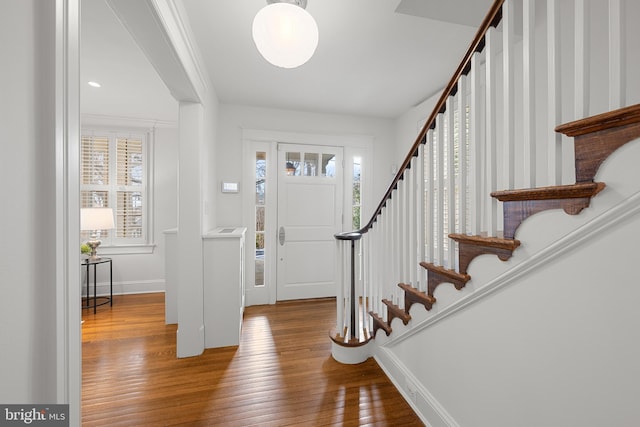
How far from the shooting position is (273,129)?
346 centimetres

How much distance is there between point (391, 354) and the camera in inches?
75.4

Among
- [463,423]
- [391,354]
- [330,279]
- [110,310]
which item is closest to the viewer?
[463,423]

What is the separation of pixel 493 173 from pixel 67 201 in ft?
4.84

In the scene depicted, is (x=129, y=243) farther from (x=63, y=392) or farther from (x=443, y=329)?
(x=443, y=329)

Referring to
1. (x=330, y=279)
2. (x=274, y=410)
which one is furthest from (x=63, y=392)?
(x=330, y=279)

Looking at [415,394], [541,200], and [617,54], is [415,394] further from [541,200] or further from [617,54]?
[617,54]

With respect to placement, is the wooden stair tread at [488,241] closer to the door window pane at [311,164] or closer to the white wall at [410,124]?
the white wall at [410,124]

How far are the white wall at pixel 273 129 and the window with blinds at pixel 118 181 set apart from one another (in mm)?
1394

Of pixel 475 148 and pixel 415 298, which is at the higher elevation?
pixel 475 148

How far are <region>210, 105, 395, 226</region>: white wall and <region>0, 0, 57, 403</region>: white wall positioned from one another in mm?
2530

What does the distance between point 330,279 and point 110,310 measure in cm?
273

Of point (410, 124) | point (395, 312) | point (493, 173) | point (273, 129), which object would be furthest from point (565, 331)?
point (273, 129)

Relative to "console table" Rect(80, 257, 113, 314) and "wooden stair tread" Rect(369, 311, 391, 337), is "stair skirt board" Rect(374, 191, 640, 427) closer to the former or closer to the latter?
"wooden stair tread" Rect(369, 311, 391, 337)

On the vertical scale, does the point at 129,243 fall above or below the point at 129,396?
above
